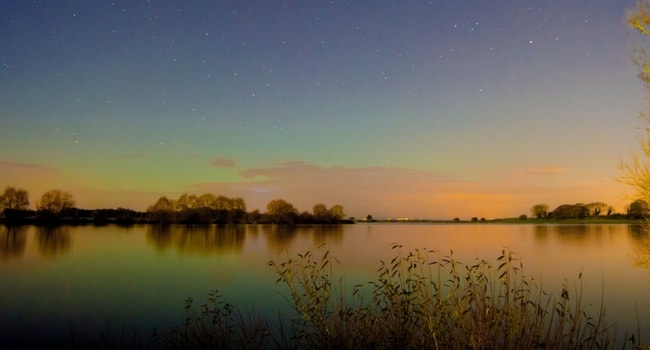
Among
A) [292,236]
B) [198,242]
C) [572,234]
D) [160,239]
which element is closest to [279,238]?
[292,236]

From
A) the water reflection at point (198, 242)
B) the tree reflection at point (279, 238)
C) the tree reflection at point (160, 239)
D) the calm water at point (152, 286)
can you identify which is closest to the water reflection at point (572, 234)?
the calm water at point (152, 286)

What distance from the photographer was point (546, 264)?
1056 inches

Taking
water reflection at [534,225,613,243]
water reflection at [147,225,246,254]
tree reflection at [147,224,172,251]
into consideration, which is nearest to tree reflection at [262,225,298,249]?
water reflection at [147,225,246,254]

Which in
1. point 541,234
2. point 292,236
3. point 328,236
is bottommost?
point 541,234

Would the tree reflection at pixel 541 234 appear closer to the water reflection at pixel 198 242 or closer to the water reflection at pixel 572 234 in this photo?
A: the water reflection at pixel 572 234

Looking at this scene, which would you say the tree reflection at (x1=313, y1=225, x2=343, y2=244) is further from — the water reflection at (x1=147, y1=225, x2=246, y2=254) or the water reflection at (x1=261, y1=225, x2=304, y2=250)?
the water reflection at (x1=147, y1=225, x2=246, y2=254)

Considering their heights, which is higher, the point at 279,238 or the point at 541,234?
the point at 279,238

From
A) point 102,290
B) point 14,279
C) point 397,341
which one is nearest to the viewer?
point 397,341

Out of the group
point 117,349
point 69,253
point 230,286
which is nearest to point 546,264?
point 230,286

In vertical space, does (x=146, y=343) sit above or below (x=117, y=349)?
below

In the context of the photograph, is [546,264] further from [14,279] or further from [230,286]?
[14,279]

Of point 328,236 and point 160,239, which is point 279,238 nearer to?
point 328,236

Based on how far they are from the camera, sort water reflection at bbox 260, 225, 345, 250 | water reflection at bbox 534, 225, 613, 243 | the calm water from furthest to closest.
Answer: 1. water reflection at bbox 534, 225, 613, 243
2. water reflection at bbox 260, 225, 345, 250
3. the calm water

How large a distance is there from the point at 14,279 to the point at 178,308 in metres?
11.7
